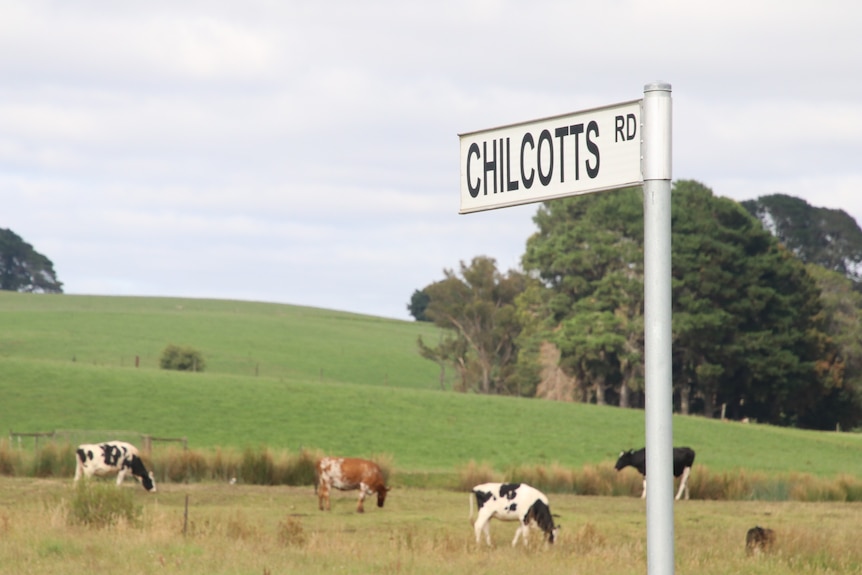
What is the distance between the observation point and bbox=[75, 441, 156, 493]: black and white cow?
30172mm

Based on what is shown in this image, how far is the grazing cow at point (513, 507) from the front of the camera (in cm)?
1864


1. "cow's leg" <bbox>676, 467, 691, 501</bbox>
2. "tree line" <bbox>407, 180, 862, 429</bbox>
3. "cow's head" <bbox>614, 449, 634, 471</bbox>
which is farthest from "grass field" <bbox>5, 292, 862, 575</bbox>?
"tree line" <bbox>407, 180, 862, 429</bbox>

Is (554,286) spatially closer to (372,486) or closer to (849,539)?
(372,486)

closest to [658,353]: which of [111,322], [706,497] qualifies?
[706,497]

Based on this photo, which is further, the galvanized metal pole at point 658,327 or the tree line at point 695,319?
the tree line at point 695,319

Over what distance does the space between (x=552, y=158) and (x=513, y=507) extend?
49.2 feet

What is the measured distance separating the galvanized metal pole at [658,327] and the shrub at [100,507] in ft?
44.4

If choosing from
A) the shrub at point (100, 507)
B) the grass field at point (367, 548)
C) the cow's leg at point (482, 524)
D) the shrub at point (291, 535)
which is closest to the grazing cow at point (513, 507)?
the cow's leg at point (482, 524)

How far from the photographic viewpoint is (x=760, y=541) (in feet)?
56.9

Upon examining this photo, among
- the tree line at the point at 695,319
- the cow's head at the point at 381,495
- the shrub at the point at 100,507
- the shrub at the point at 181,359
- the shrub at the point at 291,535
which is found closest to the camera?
the shrub at the point at 291,535

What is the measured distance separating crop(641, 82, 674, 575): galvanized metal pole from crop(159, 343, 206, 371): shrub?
72.3 metres

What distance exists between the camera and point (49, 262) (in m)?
153

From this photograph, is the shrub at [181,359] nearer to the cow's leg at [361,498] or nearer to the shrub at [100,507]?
the cow's leg at [361,498]

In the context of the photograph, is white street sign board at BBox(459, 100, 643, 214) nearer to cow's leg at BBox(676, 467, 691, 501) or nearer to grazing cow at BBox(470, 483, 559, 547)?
grazing cow at BBox(470, 483, 559, 547)
